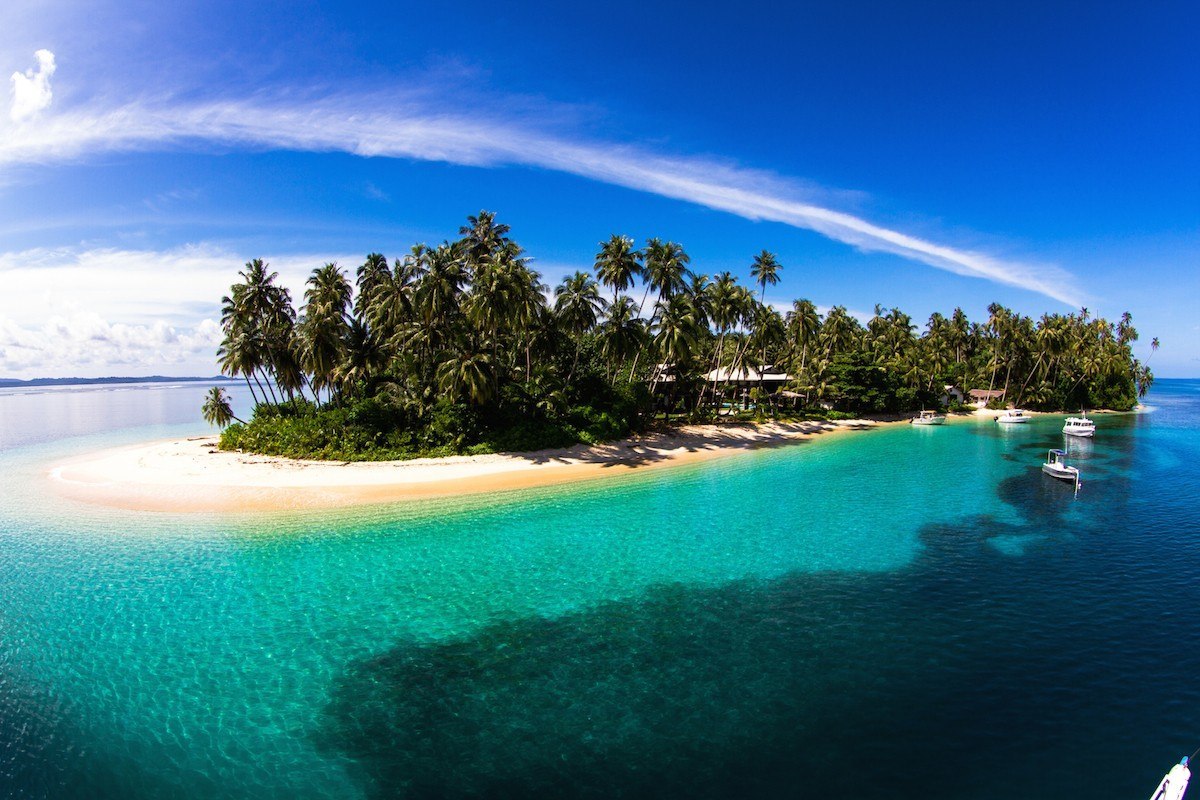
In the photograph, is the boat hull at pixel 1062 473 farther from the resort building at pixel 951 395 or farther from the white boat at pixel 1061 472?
the resort building at pixel 951 395

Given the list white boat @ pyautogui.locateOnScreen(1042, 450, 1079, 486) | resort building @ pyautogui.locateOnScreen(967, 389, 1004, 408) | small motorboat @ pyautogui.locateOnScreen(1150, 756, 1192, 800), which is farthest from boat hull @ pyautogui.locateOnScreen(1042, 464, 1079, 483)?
resort building @ pyautogui.locateOnScreen(967, 389, 1004, 408)

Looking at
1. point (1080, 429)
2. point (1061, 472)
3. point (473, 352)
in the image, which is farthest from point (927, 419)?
point (473, 352)

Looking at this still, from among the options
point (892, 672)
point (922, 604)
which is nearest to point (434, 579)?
point (892, 672)

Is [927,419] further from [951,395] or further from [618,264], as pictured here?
[618,264]

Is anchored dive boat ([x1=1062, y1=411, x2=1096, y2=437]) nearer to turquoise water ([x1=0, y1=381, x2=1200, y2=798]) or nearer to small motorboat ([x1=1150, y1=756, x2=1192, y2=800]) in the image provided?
turquoise water ([x1=0, y1=381, x2=1200, y2=798])

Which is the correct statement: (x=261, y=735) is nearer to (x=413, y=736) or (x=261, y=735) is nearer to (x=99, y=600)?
(x=413, y=736)

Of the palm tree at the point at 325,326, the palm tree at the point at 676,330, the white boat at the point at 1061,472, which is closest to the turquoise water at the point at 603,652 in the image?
the white boat at the point at 1061,472
